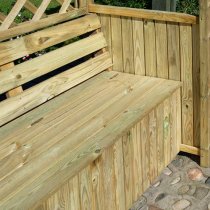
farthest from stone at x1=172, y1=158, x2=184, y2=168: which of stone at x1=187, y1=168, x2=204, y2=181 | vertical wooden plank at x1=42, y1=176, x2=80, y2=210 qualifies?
vertical wooden plank at x1=42, y1=176, x2=80, y2=210

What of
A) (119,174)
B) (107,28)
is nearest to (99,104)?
(119,174)

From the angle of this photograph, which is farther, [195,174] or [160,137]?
[195,174]

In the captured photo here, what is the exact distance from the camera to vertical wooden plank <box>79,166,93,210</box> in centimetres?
295

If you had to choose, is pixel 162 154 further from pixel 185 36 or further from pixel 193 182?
pixel 185 36

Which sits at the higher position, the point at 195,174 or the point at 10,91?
the point at 10,91

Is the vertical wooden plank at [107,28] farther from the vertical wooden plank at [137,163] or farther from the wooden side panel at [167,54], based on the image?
the vertical wooden plank at [137,163]

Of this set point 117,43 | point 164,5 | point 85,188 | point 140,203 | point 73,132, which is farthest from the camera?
point 164,5

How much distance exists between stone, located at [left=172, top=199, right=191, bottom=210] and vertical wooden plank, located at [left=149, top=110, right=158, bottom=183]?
28 cm

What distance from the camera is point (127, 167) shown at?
343 cm

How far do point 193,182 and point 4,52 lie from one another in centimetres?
170

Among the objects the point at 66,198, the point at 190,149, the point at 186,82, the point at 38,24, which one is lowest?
the point at 190,149

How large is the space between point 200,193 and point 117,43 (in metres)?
1.41

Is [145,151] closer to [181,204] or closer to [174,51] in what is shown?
[181,204]

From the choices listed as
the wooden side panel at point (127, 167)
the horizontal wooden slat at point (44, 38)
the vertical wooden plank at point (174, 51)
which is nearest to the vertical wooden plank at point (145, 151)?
the wooden side panel at point (127, 167)
